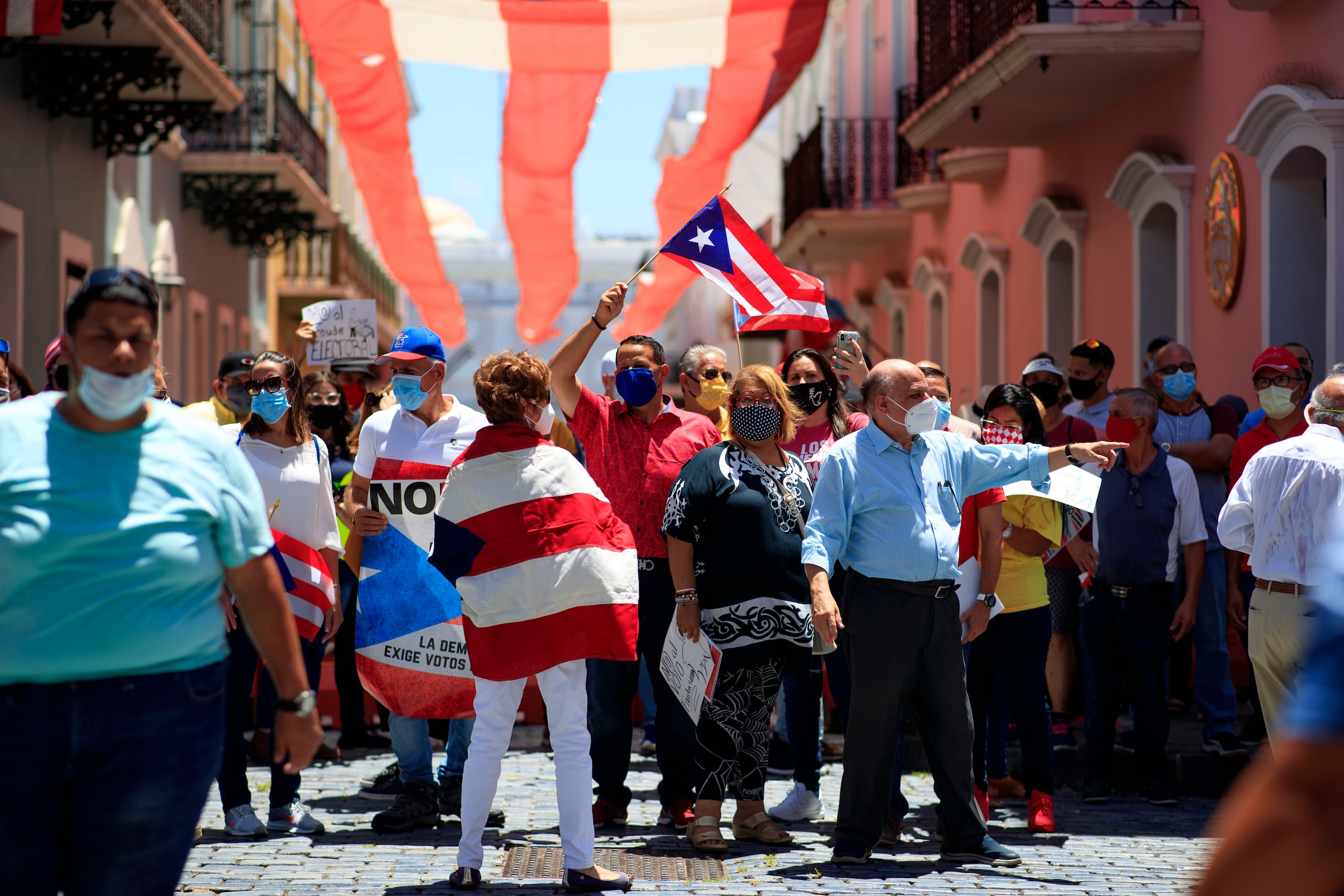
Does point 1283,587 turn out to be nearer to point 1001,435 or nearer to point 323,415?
point 1001,435

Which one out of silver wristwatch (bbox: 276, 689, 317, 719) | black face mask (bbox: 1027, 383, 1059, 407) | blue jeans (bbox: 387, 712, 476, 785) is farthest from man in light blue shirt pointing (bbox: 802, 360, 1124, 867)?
black face mask (bbox: 1027, 383, 1059, 407)

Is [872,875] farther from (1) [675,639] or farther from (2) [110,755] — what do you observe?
(2) [110,755]

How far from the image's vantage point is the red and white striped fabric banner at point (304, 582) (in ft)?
23.0

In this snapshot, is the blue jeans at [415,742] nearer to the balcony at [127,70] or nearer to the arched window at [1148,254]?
the balcony at [127,70]

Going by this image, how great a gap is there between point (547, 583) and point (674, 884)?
124 centimetres

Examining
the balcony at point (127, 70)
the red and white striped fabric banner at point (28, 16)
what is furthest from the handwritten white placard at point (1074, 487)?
the balcony at point (127, 70)

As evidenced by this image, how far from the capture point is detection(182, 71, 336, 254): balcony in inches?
862

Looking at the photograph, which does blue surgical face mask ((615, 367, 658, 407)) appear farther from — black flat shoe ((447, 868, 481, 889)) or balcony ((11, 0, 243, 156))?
balcony ((11, 0, 243, 156))

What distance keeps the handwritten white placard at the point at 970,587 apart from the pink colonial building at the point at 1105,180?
4.29 metres

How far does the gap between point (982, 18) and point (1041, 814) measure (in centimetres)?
1012

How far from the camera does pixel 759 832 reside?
272 inches

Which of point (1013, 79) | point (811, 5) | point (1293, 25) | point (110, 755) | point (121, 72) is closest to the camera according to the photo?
point (110, 755)

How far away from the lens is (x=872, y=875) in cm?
633

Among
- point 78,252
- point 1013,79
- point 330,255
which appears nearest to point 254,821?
point 1013,79
